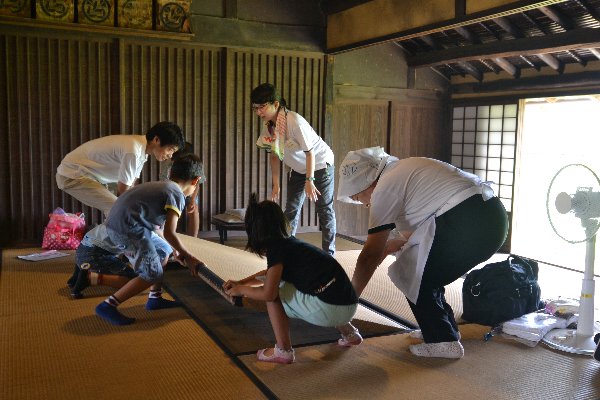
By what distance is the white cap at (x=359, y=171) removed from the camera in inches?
111

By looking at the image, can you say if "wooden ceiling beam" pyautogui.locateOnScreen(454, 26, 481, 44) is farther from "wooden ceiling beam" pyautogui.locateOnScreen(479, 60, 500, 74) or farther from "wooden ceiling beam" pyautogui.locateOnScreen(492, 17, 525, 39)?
"wooden ceiling beam" pyautogui.locateOnScreen(479, 60, 500, 74)

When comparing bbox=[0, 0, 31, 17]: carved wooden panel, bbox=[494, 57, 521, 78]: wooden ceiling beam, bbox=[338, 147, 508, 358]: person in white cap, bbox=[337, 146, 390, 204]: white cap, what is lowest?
bbox=[338, 147, 508, 358]: person in white cap

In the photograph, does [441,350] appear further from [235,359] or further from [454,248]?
[235,359]

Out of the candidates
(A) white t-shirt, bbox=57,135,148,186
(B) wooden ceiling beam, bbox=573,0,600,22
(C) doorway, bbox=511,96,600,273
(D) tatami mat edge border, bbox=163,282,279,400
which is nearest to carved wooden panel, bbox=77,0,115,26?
(A) white t-shirt, bbox=57,135,148,186

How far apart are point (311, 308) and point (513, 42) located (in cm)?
453

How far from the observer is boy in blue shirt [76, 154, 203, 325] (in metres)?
3.21

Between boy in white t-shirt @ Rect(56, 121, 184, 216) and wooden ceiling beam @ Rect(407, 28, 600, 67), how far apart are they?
3.83m

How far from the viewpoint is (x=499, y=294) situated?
324cm

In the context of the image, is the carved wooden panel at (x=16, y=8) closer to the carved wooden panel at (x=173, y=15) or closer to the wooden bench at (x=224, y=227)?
the carved wooden panel at (x=173, y=15)

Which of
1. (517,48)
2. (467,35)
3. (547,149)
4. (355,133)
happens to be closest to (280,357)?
(517,48)

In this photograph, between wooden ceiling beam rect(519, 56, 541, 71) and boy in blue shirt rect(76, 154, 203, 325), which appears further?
wooden ceiling beam rect(519, 56, 541, 71)

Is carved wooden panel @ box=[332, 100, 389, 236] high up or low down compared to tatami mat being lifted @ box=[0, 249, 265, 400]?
up

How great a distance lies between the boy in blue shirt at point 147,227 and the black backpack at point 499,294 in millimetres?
1579

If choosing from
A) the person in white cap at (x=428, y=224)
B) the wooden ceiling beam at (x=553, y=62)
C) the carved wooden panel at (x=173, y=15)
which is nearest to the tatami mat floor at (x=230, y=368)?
the person in white cap at (x=428, y=224)
